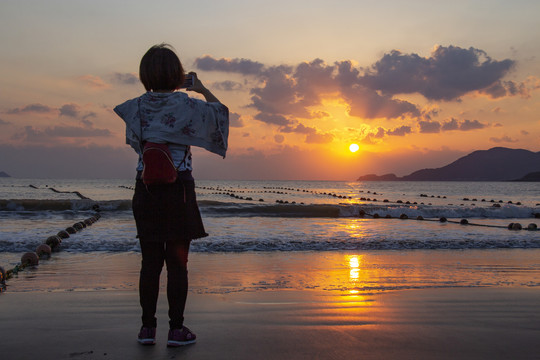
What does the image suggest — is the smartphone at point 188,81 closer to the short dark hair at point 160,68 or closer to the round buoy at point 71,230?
the short dark hair at point 160,68

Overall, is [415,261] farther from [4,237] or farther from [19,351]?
[4,237]

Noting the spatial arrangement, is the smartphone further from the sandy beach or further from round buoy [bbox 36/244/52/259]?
round buoy [bbox 36/244/52/259]

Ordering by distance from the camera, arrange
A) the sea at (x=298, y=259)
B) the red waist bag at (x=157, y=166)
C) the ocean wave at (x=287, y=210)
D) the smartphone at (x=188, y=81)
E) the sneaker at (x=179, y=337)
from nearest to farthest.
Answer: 1. the red waist bag at (x=157, y=166)
2. the sneaker at (x=179, y=337)
3. the smartphone at (x=188, y=81)
4. the sea at (x=298, y=259)
5. the ocean wave at (x=287, y=210)

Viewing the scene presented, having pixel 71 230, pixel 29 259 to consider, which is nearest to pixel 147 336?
pixel 29 259

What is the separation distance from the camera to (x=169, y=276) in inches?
120

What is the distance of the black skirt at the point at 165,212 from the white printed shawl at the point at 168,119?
27cm

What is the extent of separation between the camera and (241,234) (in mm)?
11094

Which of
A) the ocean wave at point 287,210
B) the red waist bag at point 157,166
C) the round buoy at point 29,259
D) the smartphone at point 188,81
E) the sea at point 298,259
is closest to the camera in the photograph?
the red waist bag at point 157,166

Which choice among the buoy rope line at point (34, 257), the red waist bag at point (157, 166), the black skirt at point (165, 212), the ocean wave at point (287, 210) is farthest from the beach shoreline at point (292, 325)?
the ocean wave at point (287, 210)

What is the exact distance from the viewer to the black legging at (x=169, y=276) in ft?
9.86

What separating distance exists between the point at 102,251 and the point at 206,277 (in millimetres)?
3321

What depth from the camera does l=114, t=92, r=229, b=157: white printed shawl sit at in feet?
9.62

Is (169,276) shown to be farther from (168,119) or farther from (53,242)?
(53,242)

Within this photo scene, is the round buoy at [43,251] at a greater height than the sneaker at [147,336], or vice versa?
the sneaker at [147,336]
